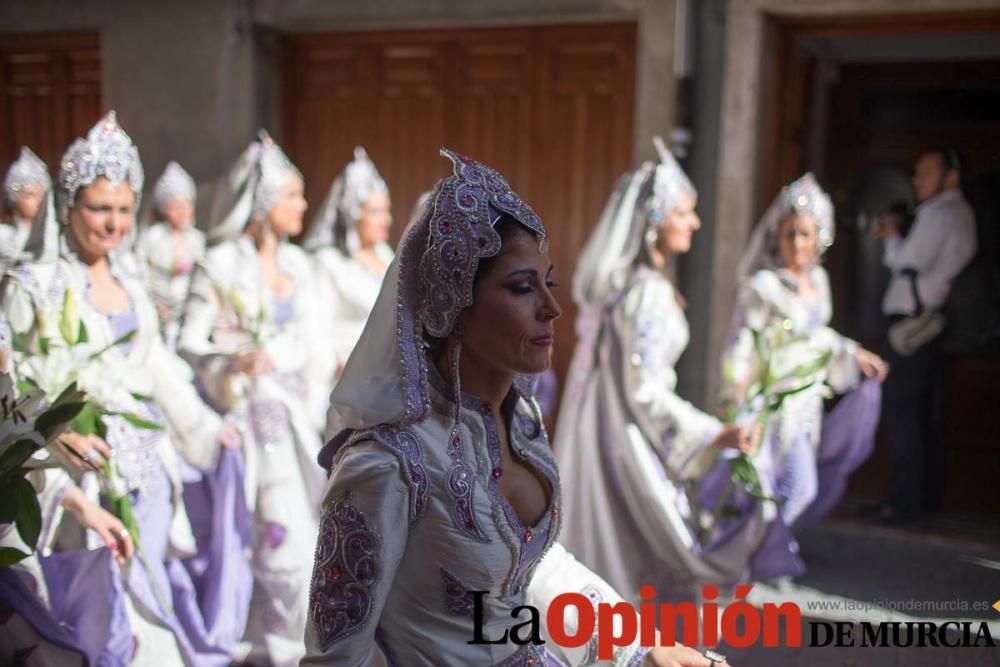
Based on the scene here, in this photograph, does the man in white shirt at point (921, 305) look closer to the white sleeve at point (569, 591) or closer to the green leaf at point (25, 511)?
the white sleeve at point (569, 591)

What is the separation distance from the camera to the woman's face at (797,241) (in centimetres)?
494

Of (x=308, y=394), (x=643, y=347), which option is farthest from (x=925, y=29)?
(x=308, y=394)

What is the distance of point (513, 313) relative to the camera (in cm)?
185

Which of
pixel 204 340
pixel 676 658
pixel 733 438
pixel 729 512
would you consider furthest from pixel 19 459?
Result: pixel 729 512

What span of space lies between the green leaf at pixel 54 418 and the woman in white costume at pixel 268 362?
1.59 meters

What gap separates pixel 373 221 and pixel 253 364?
1653mm

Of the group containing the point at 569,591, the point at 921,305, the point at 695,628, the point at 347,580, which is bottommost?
the point at 695,628

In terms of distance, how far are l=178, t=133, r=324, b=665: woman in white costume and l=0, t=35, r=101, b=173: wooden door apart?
366 centimetres

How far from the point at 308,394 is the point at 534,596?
2.80 meters

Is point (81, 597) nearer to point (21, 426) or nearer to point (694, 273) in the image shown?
point (21, 426)

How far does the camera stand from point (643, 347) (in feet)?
14.1

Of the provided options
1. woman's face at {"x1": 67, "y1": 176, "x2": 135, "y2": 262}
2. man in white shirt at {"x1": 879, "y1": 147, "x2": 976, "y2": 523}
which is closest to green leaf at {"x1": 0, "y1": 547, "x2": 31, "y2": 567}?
woman's face at {"x1": 67, "y1": 176, "x2": 135, "y2": 262}

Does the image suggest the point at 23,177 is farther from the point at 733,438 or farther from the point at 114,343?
the point at 733,438

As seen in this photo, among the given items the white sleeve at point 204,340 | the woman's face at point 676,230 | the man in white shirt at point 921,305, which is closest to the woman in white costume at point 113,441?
the white sleeve at point 204,340
